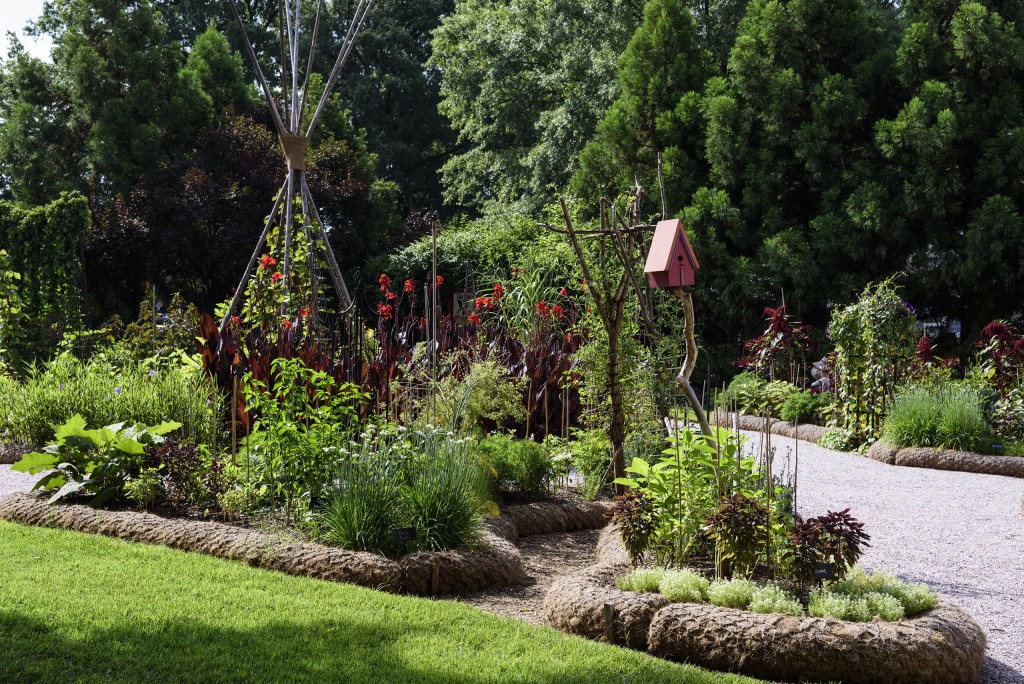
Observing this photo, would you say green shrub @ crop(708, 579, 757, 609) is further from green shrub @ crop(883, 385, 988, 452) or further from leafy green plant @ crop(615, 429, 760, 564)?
green shrub @ crop(883, 385, 988, 452)

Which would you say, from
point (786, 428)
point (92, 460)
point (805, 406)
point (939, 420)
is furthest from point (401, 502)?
point (805, 406)

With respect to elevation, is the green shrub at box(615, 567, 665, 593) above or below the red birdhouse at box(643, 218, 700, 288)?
below

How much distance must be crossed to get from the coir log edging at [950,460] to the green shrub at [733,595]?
5.56 meters

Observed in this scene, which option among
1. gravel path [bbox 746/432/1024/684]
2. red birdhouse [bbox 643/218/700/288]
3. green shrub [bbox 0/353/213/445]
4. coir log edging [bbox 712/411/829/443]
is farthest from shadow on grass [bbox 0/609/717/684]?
coir log edging [bbox 712/411/829/443]

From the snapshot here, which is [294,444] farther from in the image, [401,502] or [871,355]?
[871,355]

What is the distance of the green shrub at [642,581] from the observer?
146 inches

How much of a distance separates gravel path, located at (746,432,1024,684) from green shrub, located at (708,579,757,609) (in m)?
0.86

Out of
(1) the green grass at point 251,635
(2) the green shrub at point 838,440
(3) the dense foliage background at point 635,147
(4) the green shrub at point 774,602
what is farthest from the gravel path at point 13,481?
(2) the green shrub at point 838,440

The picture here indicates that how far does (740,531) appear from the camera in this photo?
3697mm

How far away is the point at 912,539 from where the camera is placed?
5.64 m

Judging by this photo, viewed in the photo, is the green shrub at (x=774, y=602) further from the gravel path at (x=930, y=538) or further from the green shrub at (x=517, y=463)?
the green shrub at (x=517, y=463)

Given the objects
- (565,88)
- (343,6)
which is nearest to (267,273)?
(565,88)

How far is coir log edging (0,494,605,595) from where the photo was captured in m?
4.10

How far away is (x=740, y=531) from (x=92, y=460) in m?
3.57
